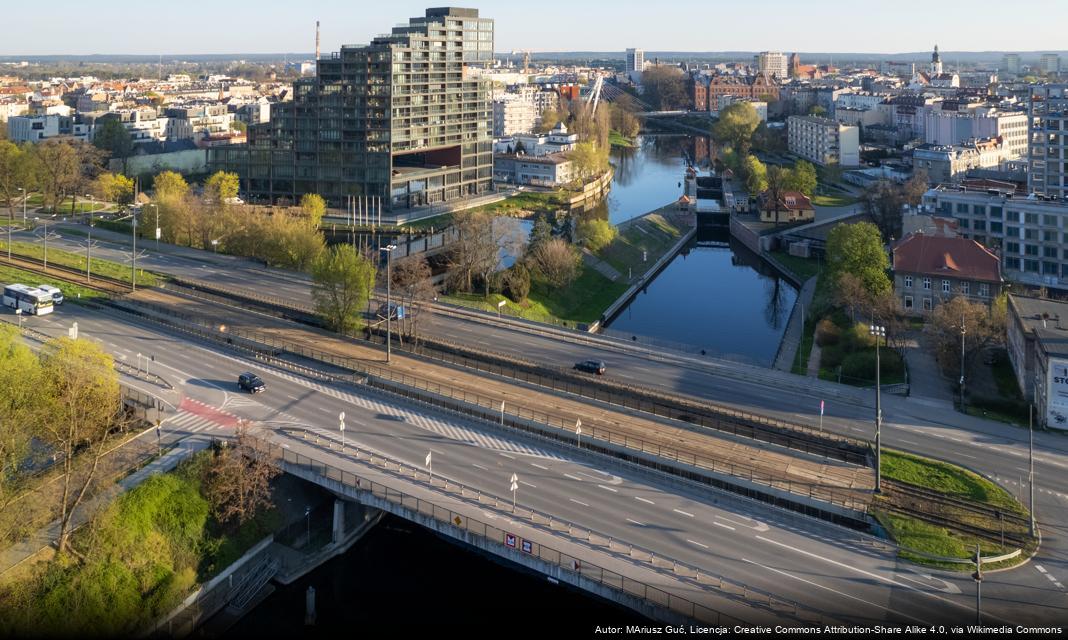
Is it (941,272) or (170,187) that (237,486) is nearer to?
(941,272)

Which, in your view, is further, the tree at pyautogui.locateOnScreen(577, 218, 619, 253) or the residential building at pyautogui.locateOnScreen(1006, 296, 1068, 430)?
the tree at pyautogui.locateOnScreen(577, 218, 619, 253)

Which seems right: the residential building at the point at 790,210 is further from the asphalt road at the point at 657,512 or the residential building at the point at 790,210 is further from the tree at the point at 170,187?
the asphalt road at the point at 657,512

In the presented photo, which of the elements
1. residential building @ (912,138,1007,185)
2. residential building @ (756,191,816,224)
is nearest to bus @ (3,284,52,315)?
residential building @ (756,191,816,224)

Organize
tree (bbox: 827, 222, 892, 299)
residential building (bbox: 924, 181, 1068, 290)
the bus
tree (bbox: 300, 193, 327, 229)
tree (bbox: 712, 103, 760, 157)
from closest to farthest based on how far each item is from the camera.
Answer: the bus → tree (bbox: 827, 222, 892, 299) → residential building (bbox: 924, 181, 1068, 290) → tree (bbox: 300, 193, 327, 229) → tree (bbox: 712, 103, 760, 157)

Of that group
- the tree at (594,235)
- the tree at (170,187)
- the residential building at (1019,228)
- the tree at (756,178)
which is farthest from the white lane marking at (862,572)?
the tree at (756,178)

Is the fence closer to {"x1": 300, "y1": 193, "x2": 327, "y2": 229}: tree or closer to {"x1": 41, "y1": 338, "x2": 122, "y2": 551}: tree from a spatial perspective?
{"x1": 41, "y1": 338, "x2": 122, "y2": 551}: tree

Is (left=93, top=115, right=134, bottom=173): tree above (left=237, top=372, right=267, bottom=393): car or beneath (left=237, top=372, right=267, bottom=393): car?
above

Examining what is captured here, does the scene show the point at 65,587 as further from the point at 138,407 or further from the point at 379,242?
the point at 379,242

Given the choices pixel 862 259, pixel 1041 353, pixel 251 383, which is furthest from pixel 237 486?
pixel 862 259
